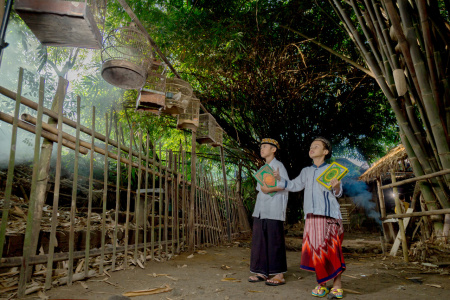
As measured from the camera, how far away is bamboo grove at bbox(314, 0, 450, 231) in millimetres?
3059

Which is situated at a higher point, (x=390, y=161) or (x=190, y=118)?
(x=190, y=118)

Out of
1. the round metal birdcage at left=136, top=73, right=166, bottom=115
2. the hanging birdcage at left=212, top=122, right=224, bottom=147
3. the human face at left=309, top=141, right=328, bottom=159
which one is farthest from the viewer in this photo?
the hanging birdcage at left=212, top=122, right=224, bottom=147

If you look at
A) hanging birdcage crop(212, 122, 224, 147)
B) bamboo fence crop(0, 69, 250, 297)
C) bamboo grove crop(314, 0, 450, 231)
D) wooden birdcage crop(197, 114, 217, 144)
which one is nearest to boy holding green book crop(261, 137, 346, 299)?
bamboo grove crop(314, 0, 450, 231)

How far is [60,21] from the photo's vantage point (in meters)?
2.14

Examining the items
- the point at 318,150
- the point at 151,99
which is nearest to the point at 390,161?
the point at 318,150

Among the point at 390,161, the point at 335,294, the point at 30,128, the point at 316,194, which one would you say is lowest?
the point at 335,294

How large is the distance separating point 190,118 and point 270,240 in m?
2.78

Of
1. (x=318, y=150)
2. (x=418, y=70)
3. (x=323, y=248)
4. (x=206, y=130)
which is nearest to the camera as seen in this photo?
(x=323, y=248)

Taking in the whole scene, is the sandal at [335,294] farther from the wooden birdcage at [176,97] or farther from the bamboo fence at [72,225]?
→ the wooden birdcage at [176,97]

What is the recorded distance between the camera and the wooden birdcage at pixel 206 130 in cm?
568

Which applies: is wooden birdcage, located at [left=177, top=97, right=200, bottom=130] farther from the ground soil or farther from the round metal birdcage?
the ground soil

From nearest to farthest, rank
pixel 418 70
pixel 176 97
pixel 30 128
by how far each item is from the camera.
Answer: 1. pixel 30 128
2. pixel 418 70
3. pixel 176 97

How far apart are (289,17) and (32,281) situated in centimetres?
593

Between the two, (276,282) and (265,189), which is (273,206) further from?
(276,282)
